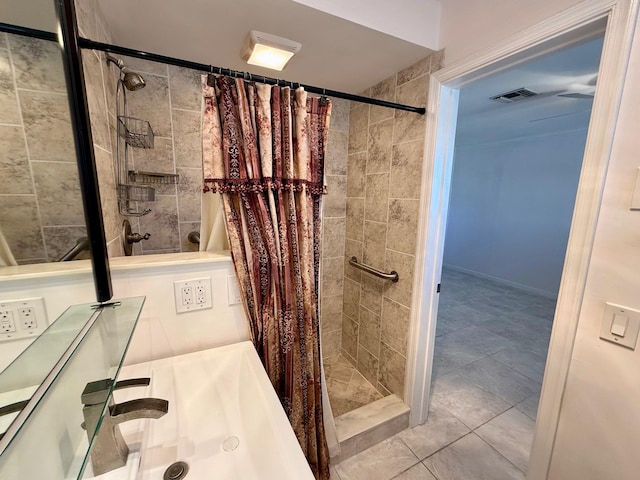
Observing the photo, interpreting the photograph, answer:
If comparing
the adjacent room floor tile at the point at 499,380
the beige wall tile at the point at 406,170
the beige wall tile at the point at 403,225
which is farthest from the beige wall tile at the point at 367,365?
the beige wall tile at the point at 406,170

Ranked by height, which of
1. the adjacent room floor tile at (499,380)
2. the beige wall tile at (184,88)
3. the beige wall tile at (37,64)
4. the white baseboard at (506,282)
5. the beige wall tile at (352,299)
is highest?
the beige wall tile at (184,88)

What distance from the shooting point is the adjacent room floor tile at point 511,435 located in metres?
1.53

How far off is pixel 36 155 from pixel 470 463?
7.63 ft

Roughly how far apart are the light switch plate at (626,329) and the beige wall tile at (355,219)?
4.52 ft

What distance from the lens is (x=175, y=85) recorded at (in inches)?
61.4

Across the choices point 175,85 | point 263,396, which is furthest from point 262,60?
point 263,396

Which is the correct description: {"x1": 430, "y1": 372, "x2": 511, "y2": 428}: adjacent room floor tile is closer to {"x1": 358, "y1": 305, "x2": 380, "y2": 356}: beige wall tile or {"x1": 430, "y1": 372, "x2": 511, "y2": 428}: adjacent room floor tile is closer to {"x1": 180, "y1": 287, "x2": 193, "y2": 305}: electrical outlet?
{"x1": 358, "y1": 305, "x2": 380, "y2": 356}: beige wall tile

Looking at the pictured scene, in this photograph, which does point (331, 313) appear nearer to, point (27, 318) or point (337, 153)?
point (337, 153)

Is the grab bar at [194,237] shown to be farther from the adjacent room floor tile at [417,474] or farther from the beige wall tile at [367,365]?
the adjacent room floor tile at [417,474]

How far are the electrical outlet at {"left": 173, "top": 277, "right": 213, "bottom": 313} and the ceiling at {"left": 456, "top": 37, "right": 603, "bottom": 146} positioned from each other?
1.59 m

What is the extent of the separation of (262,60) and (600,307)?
1.77 meters

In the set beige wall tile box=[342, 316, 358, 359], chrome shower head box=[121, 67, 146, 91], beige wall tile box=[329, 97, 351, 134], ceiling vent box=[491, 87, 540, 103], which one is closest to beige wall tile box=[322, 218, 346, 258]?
beige wall tile box=[342, 316, 358, 359]

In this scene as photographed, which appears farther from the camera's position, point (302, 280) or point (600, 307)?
point (302, 280)

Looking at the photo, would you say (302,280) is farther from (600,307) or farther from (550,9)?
(550,9)
